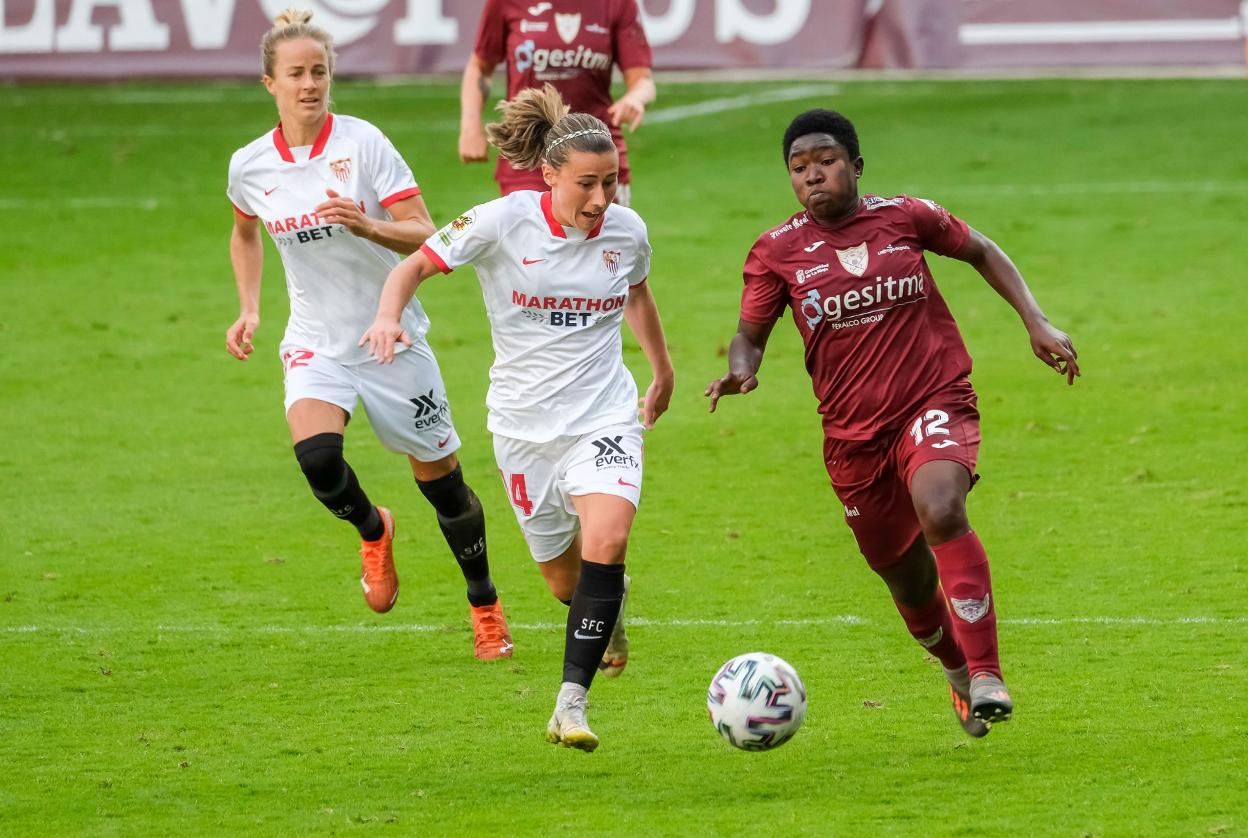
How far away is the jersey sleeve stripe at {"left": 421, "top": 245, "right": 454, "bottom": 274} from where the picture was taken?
6537 mm

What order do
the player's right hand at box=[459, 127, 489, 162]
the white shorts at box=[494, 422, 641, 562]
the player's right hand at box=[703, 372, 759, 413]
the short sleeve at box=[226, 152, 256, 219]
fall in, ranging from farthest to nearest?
the player's right hand at box=[459, 127, 489, 162]
the short sleeve at box=[226, 152, 256, 219]
the white shorts at box=[494, 422, 641, 562]
the player's right hand at box=[703, 372, 759, 413]

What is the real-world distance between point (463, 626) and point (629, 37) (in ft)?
12.2

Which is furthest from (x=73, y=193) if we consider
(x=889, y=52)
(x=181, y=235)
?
(x=889, y=52)

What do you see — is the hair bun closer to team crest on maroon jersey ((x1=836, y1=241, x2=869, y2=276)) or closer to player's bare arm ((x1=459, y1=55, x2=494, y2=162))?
player's bare arm ((x1=459, y1=55, x2=494, y2=162))

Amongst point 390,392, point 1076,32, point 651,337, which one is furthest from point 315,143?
point 1076,32

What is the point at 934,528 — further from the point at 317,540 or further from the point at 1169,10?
the point at 1169,10

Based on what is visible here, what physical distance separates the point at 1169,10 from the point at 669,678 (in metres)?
14.6

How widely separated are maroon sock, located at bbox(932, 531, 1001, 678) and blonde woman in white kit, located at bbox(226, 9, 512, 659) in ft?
7.32

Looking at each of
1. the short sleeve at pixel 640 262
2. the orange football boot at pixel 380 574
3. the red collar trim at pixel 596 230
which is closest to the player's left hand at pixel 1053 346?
the short sleeve at pixel 640 262

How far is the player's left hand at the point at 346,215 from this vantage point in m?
6.89

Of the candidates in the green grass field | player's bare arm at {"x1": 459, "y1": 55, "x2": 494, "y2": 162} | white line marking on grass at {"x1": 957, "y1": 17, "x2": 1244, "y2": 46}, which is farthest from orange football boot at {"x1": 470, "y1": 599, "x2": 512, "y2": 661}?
white line marking on grass at {"x1": 957, "y1": 17, "x2": 1244, "y2": 46}

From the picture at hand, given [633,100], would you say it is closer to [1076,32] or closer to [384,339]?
[384,339]

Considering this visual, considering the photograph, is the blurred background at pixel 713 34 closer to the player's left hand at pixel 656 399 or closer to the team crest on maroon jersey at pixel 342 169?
the team crest on maroon jersey at pixel 342 169

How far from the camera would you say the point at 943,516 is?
6031 millimetres
